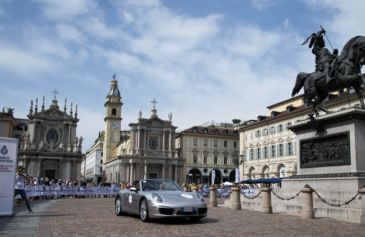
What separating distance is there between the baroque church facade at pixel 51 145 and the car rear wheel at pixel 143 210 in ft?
207

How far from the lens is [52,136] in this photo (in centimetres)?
7475

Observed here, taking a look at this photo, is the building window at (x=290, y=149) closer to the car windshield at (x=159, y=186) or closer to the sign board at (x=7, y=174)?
the car windshield at (x=159, y=186)

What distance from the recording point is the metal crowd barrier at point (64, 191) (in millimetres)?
31606

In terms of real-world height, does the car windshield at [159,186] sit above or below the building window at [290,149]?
below

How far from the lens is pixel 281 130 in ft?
189

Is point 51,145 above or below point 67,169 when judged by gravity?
above

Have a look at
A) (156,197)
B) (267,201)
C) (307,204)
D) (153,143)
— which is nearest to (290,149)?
(153,143)

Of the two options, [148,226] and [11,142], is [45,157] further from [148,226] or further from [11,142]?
[148,226]

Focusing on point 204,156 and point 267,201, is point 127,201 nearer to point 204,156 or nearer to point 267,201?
point 267,201

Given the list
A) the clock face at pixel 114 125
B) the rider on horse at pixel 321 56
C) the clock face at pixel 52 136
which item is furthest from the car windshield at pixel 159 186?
the clock face at pixel 114 125

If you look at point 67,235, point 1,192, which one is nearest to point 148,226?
point 67,235

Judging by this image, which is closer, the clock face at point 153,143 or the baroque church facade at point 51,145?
the baroque church facade at point 51,145

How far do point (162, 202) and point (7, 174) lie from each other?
617 cm

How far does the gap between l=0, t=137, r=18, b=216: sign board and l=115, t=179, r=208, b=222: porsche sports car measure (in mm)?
4220
